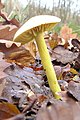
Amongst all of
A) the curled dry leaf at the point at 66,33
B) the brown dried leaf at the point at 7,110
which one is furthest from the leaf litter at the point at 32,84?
the curled dry leaf at the point at 66,33

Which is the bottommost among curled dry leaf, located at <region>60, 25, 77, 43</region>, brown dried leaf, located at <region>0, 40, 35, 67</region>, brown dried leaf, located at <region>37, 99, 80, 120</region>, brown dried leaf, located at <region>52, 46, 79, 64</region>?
curled dry leaf, located at <region>60, 25, 77, 43</region>

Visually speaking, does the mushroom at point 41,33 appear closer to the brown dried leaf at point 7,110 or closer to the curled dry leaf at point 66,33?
the brown dried leaf at point 7,110

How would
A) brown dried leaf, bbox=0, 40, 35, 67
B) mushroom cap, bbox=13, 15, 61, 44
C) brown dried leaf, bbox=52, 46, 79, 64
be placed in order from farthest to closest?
brown dried leaf, bbox=52, 46, 79, 64, brown dried leaf, bbox=0, 40, 35, 67, mushroom cap, bbox=13, 15, 61, 44

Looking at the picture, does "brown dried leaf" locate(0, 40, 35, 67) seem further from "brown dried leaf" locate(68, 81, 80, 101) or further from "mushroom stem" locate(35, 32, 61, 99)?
"brown dried leaf" locate(68, 81, 80, 101)

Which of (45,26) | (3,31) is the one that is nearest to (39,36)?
(45,26)

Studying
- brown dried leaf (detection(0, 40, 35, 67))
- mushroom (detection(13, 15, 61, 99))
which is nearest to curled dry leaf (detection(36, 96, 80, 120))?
→ mushroom (detection(13, 15, 61, 99))

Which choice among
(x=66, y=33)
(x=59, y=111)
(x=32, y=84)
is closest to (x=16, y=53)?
(x=32, y=84)

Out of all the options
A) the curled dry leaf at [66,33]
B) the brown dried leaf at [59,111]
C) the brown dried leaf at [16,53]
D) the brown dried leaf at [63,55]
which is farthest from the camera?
the curled dry leaf at [66,33]

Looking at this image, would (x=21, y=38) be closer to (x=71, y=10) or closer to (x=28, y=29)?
(x=28, y=29)
